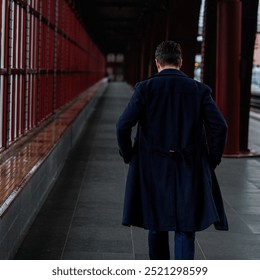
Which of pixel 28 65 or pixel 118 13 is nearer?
pixel 28 65

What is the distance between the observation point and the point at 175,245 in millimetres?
4902

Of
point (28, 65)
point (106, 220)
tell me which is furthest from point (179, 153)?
point (28, 65)

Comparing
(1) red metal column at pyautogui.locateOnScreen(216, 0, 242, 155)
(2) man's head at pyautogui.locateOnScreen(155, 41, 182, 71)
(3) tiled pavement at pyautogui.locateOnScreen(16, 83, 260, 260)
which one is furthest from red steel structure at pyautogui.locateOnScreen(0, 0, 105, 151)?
(2) man's head at pyautogui.locateOnScreen(155, 41, 182, 71)

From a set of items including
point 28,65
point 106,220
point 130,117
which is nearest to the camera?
point 130,117

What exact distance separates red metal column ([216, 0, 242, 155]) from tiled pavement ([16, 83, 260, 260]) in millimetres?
1046

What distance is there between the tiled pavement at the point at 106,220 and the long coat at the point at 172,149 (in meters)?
1.33

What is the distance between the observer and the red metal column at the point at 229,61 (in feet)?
43.6

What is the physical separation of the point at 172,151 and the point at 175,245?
65 centimetres

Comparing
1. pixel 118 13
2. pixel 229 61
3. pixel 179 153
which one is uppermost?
pixel 118 13

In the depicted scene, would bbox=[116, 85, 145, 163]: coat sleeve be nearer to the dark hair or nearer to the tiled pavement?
the dark hair

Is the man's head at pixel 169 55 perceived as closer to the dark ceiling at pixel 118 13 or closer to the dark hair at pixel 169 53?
the dark hair at pixel 169 53

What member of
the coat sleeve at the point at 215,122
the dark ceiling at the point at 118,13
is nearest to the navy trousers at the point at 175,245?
the coat sleeve at the point at 215,122

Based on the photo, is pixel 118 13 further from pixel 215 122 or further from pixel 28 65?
pixel 215 122

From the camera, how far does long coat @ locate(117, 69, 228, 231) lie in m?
4.78
